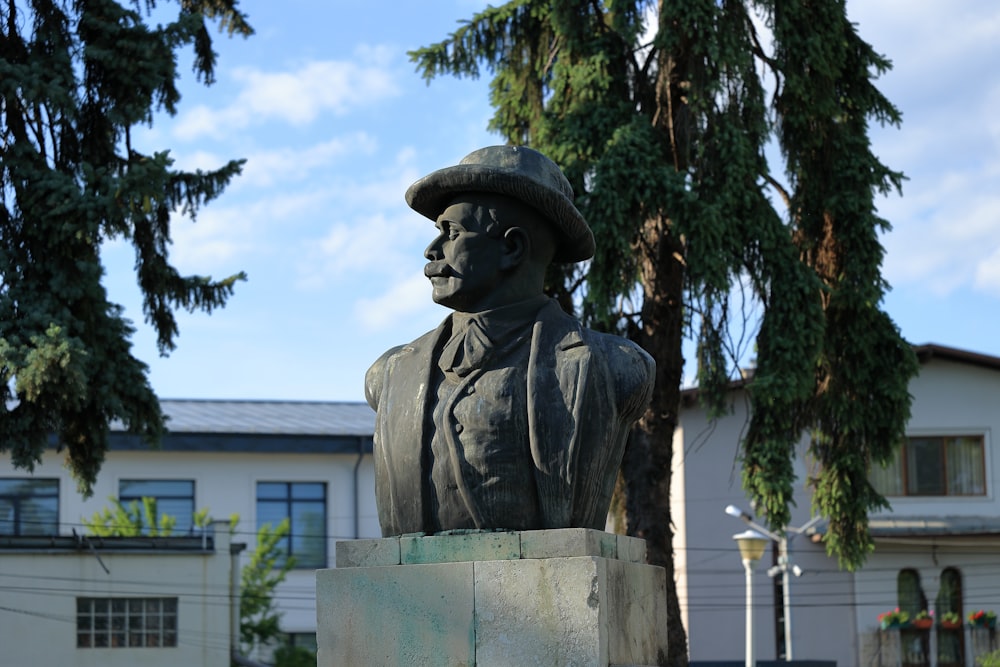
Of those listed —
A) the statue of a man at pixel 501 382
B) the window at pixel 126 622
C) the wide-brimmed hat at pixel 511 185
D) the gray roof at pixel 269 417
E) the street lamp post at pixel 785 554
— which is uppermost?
the gray roof at pixel 269 417

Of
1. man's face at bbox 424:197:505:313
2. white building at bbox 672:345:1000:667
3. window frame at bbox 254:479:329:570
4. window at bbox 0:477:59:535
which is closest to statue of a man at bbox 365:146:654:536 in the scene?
man's face at bbox 424:197:505:313

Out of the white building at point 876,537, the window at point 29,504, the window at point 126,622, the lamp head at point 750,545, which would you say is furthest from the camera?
the window at point 29,504

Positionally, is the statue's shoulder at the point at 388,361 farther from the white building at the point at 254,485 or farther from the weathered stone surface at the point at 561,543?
the white building at the point at 254,485

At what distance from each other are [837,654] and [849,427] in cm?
1347

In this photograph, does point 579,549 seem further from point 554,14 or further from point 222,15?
point 222,15

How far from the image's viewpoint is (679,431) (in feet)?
101

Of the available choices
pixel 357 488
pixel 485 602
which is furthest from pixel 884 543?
pixel 485 602

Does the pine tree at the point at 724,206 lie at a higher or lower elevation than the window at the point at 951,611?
higher

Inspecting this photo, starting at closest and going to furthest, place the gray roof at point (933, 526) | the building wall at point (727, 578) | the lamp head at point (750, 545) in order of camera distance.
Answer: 1. the lamp head at point (750, 545)
2. the gray roof at point (933, 526)
3. the building wall at point (727, 578)

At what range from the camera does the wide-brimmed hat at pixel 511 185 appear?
208 inches

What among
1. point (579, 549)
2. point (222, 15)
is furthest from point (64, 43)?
point (579, 549)

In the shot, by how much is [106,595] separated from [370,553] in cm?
2040

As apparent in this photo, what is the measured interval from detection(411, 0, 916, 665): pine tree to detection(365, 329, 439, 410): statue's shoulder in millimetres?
9574

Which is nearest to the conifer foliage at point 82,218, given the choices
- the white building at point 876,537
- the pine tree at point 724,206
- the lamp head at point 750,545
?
the pine tree at point 724,206
